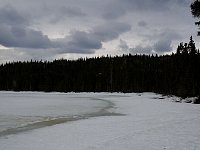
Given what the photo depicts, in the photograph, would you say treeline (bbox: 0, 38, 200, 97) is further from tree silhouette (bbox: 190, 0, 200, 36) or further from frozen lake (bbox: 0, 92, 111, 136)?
tree silhouette (bbox: 190, 0, 200, 36)

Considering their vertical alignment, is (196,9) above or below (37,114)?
above

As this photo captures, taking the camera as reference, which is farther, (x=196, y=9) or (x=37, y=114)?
(x=37, y=114)

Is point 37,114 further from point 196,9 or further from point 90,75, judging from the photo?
point 90,75

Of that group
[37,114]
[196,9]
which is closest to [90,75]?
[37,114]

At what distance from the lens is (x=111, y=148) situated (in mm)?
12180

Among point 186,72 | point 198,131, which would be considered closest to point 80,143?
point 198,131

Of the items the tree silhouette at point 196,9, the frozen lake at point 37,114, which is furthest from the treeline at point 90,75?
the tree silhouette at point 196,9

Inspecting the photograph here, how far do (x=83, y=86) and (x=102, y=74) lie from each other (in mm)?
11162

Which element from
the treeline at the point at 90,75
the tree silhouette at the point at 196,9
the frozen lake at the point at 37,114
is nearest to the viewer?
the frozen lake at the point at 37,114

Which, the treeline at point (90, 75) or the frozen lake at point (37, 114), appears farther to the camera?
the treeline at point (90, 75)

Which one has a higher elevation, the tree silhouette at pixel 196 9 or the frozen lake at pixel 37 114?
the tree silhouette at pixel 196 9

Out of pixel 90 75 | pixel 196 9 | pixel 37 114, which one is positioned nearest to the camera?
pixel 196 9

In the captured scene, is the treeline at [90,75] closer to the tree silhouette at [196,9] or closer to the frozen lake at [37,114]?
the frozen lake at [37,114]

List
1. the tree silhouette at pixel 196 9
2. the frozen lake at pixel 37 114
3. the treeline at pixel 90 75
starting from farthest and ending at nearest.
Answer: the treeline at pixel 90 75 → the tree silhouette at pixel 196 9 → the frozen lake at pixel 37 114
